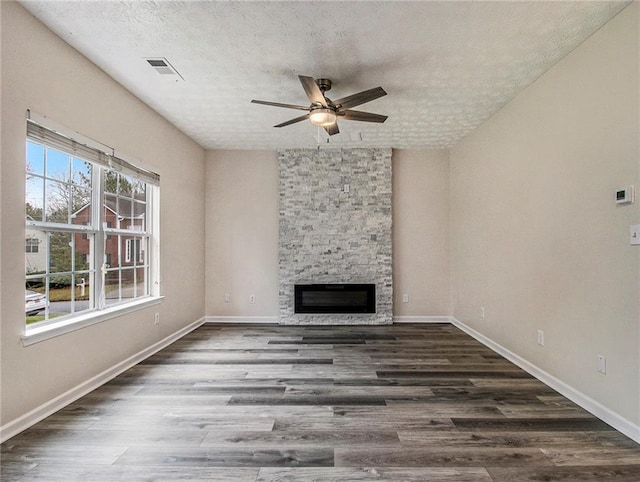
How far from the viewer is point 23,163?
6.87 feet

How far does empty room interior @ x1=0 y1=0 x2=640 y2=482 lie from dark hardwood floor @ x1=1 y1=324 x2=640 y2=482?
2 centimetres

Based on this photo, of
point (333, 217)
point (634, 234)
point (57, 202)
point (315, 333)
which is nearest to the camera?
point (634, 234)

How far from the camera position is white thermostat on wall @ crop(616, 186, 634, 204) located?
2.00m

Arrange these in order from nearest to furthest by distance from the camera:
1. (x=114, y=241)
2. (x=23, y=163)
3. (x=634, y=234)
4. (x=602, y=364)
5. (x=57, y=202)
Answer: (x=634, y=234), (x=23, y=163), (x=602, y=364), (x=57, y=202), (x=114, y=241)

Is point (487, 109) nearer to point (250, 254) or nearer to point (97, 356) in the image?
point (250, 254)

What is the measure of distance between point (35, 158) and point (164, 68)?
4.00 feet

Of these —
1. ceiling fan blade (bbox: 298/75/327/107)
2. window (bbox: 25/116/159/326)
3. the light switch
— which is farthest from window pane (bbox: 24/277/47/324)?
the light switch

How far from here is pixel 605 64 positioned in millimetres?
2191

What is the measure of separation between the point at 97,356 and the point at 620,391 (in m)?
3.98

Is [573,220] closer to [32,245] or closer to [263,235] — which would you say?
[263,235]

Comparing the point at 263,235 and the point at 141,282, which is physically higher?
the point at 263,235

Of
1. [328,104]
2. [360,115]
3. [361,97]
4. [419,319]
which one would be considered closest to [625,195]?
[361,97]

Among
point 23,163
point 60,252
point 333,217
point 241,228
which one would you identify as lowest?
point 60,252

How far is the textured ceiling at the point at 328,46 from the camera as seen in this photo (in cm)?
204
